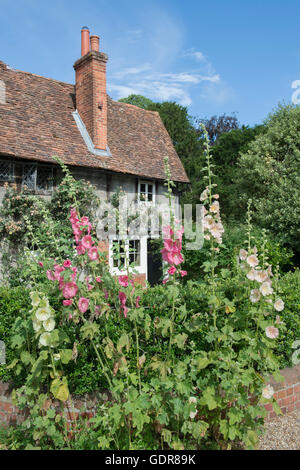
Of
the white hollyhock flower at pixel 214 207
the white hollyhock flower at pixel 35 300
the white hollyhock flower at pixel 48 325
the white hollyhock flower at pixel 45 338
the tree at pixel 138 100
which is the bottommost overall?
the white hollyhock flower at pixel 45 338

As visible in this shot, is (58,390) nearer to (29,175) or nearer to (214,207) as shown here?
(214,207)

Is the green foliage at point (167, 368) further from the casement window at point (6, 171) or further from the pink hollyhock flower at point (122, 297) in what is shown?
the casement window at point (6, 171)

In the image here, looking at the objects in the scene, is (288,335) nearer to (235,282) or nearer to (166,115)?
(235,282)

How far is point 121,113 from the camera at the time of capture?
16250 millimetres

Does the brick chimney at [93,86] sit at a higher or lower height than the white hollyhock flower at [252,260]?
higher

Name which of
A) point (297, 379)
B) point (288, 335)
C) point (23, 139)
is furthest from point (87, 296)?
point (23, 139)

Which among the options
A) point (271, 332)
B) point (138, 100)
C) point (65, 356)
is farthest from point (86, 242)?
point (138, 100)

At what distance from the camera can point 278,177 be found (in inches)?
531

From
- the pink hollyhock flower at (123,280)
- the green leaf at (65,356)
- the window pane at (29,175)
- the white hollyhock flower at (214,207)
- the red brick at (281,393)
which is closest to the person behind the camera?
the white hollyhock flower at (214,207)

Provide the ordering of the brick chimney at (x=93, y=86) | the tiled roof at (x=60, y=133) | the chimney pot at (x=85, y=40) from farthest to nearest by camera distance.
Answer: the chimney pot at (x=85, y=40) < the brick chimney at (x=93, y=86) < the tiled roof at (x=60, y=133)

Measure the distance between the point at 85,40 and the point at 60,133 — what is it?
3651mm

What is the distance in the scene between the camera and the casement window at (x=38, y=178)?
10711mm

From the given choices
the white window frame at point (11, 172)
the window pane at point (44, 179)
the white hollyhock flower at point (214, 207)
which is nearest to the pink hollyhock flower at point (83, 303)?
the white hollyhock flower at point (214, 207)

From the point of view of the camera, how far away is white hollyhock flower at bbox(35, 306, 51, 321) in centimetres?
319
